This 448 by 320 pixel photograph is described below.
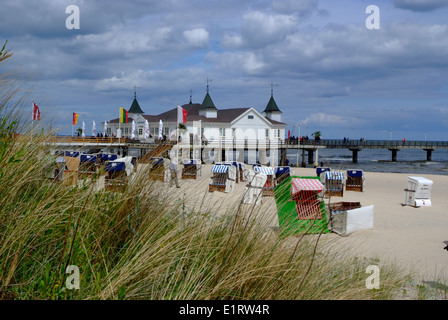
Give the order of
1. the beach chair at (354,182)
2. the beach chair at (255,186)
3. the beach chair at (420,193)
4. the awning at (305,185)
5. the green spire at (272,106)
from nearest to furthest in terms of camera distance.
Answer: the beach chair at (255,186)
the awning at (305,185)
the beach chair at (420,193)
the beach chair at (354,182)
the green spire at (272,106)

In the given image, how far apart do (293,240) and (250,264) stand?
84cm

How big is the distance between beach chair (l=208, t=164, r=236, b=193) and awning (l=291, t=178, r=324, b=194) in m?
7.13

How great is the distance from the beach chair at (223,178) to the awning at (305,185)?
281 inches

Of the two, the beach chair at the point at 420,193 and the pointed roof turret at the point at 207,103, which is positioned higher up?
the pointed roof turret at the point at 207,103

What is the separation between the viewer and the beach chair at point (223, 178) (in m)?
15.4

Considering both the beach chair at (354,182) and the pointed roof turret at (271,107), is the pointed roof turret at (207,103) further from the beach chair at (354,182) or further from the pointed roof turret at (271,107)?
the beach chair at (354,182)

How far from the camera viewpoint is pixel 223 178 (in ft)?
52.2

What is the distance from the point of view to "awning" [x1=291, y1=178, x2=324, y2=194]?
7.98m

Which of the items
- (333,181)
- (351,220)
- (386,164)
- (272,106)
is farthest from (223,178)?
(386,164)

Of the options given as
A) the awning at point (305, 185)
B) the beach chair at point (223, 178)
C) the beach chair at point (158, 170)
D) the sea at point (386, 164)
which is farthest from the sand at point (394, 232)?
the beach chair at point (223, 178)

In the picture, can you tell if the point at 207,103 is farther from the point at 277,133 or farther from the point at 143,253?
the point at 143,253

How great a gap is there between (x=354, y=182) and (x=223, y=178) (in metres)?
5.96
